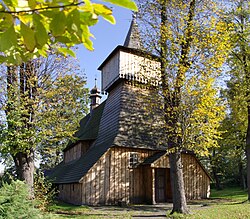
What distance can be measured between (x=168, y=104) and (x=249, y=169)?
868cm

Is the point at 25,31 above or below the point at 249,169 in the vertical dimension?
above

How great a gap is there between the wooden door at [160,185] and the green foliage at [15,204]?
1556 centimetres

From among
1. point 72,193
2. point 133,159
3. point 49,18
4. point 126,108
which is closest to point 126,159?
point 133,159

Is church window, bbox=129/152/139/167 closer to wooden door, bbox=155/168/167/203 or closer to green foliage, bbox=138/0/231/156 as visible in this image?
wooden door, bbox=155/168/167/203

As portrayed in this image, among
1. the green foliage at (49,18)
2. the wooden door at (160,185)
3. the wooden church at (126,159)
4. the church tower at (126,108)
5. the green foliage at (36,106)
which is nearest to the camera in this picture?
the green foliage at (49,18)

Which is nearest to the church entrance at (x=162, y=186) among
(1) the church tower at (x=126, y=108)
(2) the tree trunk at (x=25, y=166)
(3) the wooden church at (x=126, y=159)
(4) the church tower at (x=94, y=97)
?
(3) the wooden church at (x=126, y=159)

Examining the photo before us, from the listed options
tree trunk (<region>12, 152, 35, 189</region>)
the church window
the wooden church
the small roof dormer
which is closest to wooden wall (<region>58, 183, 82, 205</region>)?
the wooden church

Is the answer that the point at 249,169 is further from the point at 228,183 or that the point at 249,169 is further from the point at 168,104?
the point at 228,183

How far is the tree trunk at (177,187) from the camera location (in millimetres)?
13328

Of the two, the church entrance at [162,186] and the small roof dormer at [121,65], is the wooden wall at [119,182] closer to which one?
the church entrance at [162,186]

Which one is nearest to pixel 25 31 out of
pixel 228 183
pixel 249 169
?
pixel 249 169

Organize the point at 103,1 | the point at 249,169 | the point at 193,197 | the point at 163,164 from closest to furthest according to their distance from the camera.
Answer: the point at 103,1, the point at 249,169, the point at 163,164, the point at 193,197

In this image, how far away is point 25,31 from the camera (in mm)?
1333

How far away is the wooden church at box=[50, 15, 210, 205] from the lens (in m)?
19.5
